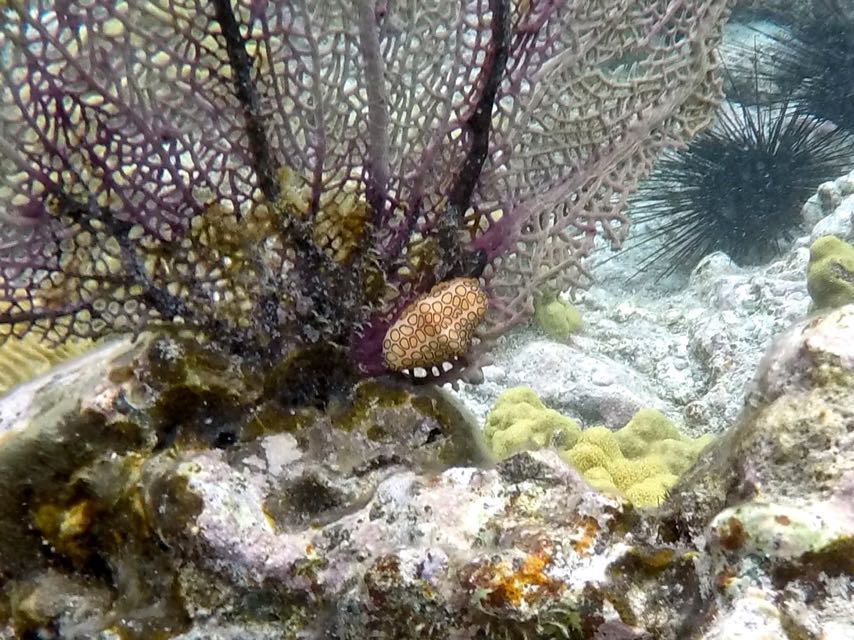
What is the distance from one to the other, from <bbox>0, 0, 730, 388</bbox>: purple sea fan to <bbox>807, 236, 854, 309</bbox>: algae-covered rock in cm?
248

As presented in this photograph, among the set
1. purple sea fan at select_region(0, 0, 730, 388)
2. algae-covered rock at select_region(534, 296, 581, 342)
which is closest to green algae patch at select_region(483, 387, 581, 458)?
algae-covered rock at select_region(534, 296, 581, 342)

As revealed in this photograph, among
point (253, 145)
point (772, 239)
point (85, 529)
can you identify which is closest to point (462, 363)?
point (253, 145)

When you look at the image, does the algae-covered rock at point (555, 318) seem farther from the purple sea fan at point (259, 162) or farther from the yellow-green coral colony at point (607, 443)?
the purple sea fan at point (259, 162)

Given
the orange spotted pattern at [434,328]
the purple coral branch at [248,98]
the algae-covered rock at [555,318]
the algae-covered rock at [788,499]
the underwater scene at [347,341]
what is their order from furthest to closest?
the algae-covered rock at [555,318], the orange spotted pattern at [434,328], the purple coral branch at [248,98], the underwater scene at [347,341], the algae-covered rock at [788,499]

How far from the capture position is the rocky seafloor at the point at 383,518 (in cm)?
124

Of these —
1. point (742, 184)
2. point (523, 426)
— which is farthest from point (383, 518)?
point (742, 184)

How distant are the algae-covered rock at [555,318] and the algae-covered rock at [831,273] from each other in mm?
2076

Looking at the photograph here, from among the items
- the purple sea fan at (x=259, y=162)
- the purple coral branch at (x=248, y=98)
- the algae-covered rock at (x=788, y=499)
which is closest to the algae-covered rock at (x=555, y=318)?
the purple sea fan at (x=259, y=162)

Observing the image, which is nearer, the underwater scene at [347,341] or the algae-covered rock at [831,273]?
the underwater scene at [347,341]

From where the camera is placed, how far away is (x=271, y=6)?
6.89ft

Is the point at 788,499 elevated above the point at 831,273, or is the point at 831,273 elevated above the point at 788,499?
the point at 788,499

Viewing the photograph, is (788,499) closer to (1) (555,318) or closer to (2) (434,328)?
(2) (434,328)

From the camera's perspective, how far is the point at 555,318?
5.82 meters

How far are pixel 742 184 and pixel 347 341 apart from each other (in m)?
6.43
